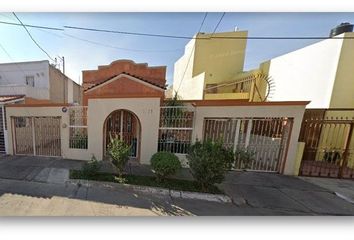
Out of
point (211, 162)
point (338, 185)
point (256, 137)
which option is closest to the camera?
point (211, 162)

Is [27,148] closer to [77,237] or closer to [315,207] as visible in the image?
[77,237]

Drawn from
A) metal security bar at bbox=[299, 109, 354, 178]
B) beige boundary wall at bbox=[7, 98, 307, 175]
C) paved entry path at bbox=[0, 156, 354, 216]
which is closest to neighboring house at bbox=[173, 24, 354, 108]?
metal security bar at bbox=[299, 109, 354, 178]

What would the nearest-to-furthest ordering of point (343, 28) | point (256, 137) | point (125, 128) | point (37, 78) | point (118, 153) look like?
point (118, 153), point (256, 137), point (125, 128), point (343, 28), point (37, 78)

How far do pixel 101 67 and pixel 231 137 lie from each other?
30.1ft

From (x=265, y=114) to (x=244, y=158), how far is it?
Answer: 1891mm

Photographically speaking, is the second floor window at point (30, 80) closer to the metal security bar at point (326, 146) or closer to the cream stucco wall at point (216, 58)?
the cream stucco wall at point (216, 58)

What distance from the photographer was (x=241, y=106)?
21.8ft

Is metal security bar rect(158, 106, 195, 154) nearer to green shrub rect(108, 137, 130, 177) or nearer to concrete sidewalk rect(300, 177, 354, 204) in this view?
green shrub rect(108, 137, 130, 177)

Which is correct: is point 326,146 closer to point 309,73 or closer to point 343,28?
point 309,73

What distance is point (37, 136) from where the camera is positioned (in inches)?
306

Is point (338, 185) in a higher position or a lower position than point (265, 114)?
lower

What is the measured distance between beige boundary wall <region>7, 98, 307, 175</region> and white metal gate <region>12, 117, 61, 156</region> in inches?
14.0

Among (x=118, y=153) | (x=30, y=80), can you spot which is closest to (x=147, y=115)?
(x=118, y=153)

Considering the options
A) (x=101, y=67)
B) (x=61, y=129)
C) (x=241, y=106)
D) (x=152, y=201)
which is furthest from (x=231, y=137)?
(x=101, y=67)
